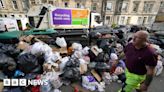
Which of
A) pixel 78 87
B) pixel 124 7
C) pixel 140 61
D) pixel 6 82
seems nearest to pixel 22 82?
pixel 6 82

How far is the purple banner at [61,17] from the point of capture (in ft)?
26.6

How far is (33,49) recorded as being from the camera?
3.72 meters

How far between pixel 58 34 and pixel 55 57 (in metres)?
2.05

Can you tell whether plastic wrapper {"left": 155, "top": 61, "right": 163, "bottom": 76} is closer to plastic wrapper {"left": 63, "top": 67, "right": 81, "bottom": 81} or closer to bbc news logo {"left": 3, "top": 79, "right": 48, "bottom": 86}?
plastic wrapper {"left": 63, "top": 67, "right": 81, "bottom": 81}

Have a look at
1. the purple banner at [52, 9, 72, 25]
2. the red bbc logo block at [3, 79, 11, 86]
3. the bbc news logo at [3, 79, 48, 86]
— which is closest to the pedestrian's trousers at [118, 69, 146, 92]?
the bbc news logo at [3, 79, 48, 86]

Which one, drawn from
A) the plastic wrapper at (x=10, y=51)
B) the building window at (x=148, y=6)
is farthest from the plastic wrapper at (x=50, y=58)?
the building window at (x=148, y=6)

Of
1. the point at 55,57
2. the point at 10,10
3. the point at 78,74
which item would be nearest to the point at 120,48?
the point at 78,74

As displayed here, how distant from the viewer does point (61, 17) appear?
8.36 meters

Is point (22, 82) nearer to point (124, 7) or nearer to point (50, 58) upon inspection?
point (50, 58)

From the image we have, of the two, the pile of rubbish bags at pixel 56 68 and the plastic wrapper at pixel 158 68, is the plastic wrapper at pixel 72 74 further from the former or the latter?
the plastic wrapper at pixel 158 68

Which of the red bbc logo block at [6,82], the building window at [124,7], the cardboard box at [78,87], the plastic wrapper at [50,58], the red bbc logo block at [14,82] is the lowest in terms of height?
the cardboard box at [78,87]

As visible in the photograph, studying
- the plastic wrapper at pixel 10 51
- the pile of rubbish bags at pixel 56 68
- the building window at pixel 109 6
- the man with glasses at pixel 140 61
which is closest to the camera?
the man with glasses at pixel 140 61

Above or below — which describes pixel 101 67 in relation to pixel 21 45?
below

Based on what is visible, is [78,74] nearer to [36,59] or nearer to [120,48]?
[36,59]
